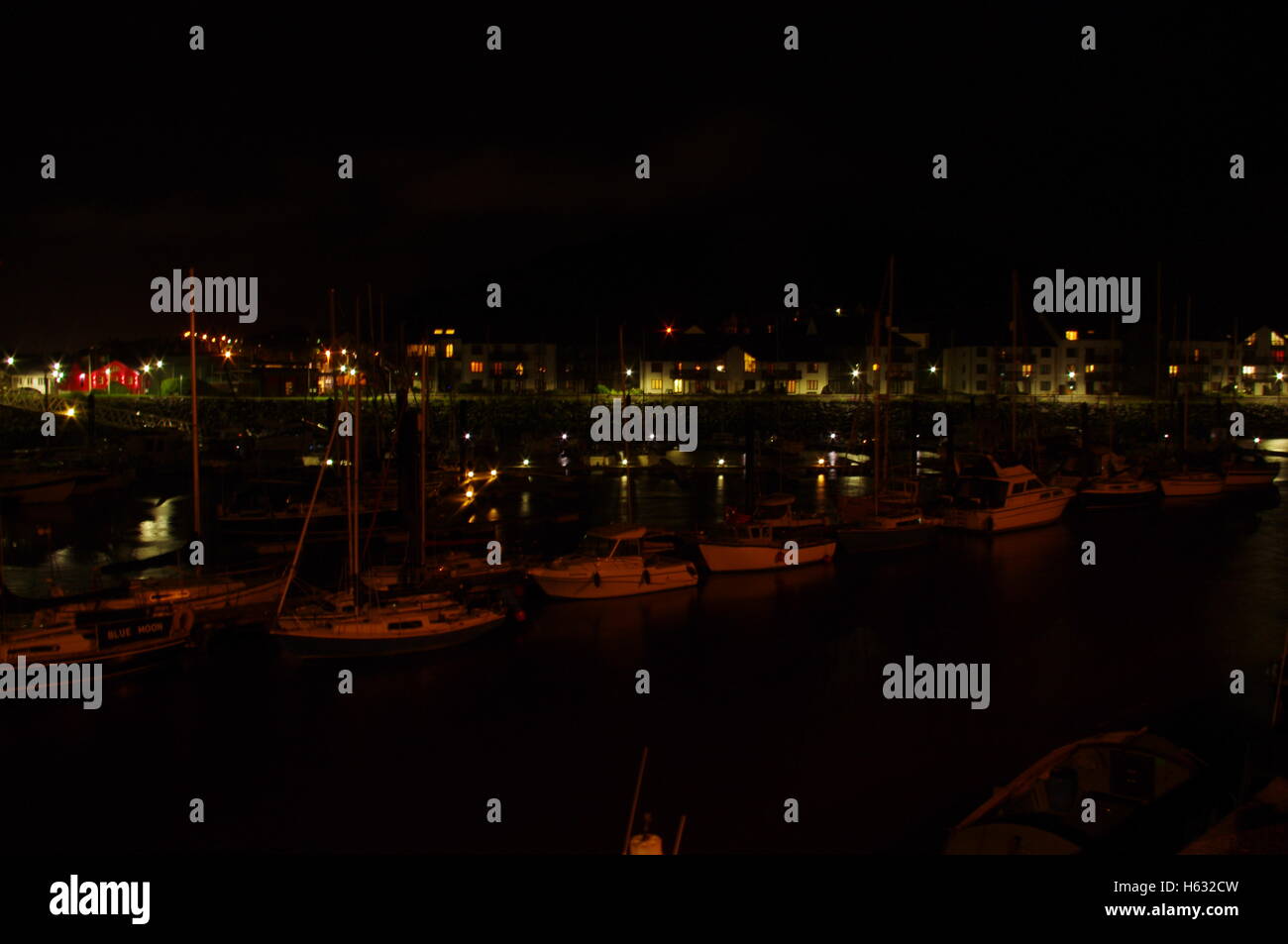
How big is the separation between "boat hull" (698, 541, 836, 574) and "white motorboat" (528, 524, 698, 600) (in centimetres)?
110

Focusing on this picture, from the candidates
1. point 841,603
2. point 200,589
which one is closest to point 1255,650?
point 841,603

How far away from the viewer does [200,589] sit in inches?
580

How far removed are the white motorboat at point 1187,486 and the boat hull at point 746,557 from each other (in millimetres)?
16341

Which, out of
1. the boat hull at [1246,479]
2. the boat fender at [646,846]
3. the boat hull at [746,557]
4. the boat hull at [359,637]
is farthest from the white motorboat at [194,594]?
the boat hull at [1246,479]

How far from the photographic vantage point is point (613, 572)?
17250mm

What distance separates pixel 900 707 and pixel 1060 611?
6815 mm

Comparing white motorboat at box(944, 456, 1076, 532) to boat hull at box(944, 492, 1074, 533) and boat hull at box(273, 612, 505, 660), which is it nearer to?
boat hull at box(944, 492, 1074, 533)

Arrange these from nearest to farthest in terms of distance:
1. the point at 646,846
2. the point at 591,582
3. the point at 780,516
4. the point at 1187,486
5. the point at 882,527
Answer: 1. the point at 646,846
2. the point at 591,582
3. the point at 780,516
4. the point at 882,527
5. the point at 1187,486

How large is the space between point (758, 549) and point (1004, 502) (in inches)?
327

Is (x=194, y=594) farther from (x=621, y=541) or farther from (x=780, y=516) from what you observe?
(x=780, y=516)

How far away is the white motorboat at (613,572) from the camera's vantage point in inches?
671

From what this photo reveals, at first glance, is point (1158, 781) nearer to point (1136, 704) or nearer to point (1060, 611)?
point (1136, 704)

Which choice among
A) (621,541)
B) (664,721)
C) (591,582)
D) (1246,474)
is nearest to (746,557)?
(621,541)

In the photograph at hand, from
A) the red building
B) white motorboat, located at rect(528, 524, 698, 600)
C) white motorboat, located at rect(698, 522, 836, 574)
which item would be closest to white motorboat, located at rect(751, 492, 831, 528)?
white motorboat, located at rect(698, 522, 836, 574)
